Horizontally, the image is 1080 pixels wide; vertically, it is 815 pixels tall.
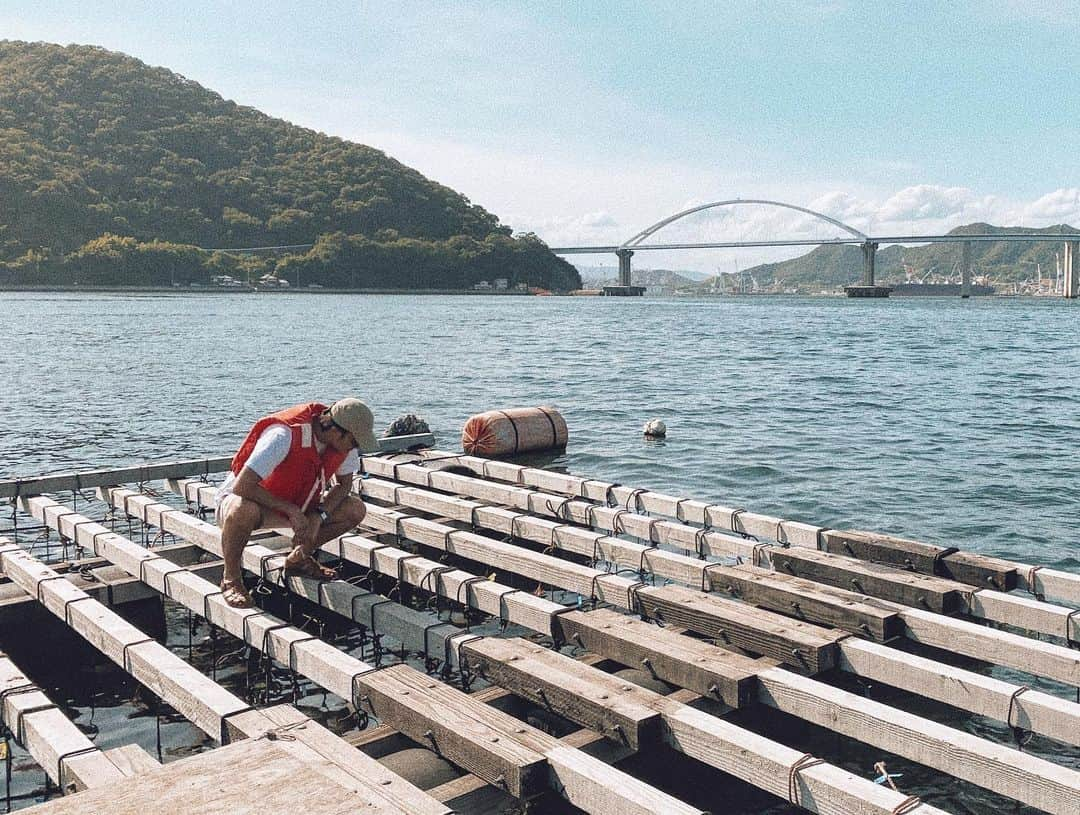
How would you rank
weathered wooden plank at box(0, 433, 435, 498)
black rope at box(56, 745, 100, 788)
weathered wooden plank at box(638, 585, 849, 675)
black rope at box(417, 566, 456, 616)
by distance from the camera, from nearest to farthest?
1. black rope at box(56, 745, 100, 788)
2. weathered wooden plank at box(638, 585, 849, 675)
3. black rope at box(417, 566, 456, 616)
4. weathered wooden plank at box(0, 433, 435, 498)

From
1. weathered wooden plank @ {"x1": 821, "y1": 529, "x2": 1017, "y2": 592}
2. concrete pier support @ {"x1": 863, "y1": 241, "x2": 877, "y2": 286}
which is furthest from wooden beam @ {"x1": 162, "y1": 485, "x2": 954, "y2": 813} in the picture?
concrete pier support @ {"x1": 863, "y1": 241, "x2": 877, "y2": 286}

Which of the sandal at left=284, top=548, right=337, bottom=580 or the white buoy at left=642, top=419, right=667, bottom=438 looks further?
the white buoy at left=642, top=419, right=667, bottom=438

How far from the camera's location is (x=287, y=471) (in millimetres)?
7652

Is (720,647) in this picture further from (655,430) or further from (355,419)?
(655,430)

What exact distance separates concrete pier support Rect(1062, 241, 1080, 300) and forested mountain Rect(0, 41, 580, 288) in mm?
105809

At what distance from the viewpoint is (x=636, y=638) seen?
654cm

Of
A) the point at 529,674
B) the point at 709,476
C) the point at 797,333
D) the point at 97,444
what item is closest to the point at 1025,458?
the point at 709,476

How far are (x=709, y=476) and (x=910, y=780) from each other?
41.6 ft

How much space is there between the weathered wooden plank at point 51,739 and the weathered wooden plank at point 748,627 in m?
3.92

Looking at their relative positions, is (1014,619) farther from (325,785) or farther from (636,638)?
(325,785)

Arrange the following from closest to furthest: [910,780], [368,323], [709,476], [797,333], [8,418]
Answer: [910,780] < [709,476] < [8,418] < [797,333] < [368,323]

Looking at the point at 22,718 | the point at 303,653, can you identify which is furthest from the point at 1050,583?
the point at 22,718

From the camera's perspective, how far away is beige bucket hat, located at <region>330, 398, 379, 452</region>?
292 inches

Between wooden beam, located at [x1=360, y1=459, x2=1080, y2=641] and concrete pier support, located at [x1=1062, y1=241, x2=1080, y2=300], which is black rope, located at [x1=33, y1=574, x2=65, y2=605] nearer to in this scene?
wooden beam, located at [x1=360, y1=459, x2=1080, y2=641]
